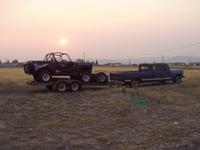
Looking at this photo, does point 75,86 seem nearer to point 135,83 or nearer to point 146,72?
point 135,83

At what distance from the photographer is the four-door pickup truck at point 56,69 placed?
29.9 meters

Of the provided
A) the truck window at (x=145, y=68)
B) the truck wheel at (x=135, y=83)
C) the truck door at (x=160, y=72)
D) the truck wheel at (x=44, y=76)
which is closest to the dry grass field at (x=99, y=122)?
the truck wheel at (x=44, y=76)

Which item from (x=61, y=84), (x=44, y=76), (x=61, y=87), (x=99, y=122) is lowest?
(x=99, y=122)

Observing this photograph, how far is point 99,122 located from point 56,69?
13.5 m

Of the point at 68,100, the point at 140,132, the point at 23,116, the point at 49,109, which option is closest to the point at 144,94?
the point at 68,100

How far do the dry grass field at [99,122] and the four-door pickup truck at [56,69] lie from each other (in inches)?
138

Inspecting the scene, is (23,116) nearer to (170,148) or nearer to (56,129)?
(56,129)

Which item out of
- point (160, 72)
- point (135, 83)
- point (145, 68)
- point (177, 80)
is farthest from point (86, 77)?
point (177, 80)

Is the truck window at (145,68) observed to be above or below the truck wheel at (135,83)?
above

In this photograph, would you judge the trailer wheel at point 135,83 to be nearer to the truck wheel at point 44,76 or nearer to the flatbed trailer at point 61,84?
the flatbed trailer at point 61,84

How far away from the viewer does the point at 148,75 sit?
34.9 metres

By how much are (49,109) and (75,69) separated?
34.1ft

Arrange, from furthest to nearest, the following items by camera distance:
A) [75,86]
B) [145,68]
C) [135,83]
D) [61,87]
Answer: [145,68] < [135,83] < [75,86] < [61,87]

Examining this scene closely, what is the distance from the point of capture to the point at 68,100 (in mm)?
24672
